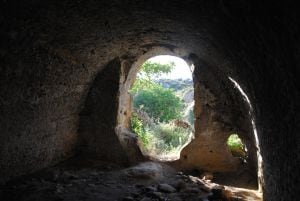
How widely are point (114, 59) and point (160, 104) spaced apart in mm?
9868

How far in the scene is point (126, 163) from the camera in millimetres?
5375

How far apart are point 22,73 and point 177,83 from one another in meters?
24.3

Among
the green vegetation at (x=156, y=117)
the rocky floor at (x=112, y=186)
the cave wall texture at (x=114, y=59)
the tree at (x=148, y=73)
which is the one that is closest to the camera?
the cave wall texture at (x=114, y=59)

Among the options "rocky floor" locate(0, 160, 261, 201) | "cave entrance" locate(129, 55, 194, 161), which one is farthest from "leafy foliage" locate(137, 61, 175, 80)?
"rocky floor" locate(0, 160, 261, 201)

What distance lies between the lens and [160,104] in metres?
15.2

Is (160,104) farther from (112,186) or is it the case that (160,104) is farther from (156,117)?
(112,186)

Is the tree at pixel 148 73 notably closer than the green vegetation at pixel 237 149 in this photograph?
No

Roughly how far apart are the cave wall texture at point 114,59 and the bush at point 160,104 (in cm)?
949

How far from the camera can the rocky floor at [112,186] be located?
3623 mm

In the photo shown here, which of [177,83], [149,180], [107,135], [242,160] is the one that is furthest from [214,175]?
[177,83]

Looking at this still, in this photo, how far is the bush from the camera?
14.9 m

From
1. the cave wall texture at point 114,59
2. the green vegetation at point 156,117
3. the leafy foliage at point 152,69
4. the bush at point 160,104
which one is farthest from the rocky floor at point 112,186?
the bush at point 160,104

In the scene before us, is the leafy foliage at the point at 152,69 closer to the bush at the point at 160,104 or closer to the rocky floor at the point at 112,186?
the bush at the point at 160,104

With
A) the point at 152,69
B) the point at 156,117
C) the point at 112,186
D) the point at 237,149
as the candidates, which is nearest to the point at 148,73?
the point at 152,69
